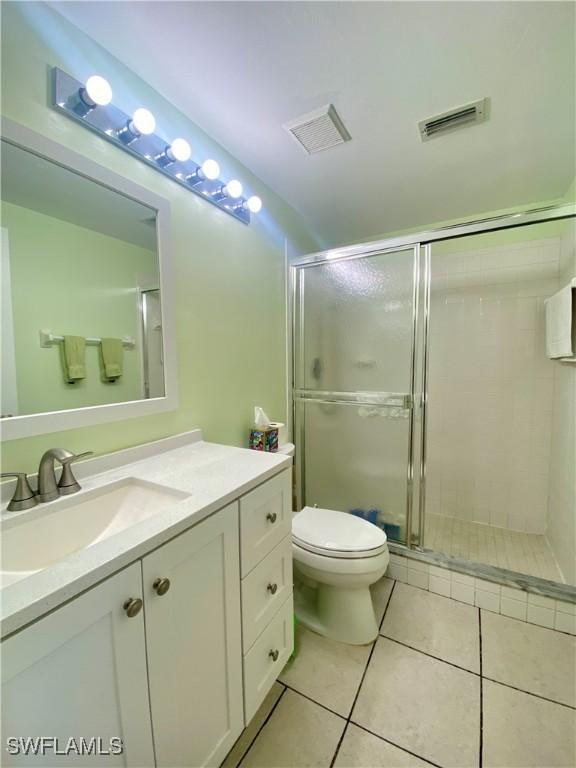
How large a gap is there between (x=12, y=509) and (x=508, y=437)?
264 centimetres

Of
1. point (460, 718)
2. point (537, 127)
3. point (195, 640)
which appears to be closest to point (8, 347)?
point (195, 640)

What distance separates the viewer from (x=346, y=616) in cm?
141

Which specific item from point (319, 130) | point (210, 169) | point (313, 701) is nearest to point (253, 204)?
point (210, 169)

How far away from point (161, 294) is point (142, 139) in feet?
1.78

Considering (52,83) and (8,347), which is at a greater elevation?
(52,83)

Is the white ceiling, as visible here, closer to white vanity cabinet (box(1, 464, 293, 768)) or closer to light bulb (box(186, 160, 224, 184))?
light bulb (box(186, 160, 224, 184))

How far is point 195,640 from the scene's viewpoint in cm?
75

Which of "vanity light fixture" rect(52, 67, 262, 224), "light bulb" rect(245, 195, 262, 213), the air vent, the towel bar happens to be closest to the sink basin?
the towel bar

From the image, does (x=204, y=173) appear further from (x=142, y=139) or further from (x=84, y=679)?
(x=84, y=679)

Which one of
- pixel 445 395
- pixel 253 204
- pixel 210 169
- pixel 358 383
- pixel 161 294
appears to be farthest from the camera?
pixel 445 395

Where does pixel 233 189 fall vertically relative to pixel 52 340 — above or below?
above

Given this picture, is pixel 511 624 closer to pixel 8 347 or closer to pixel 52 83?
pixel 8 347

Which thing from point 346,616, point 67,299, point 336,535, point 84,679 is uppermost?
point 67,299

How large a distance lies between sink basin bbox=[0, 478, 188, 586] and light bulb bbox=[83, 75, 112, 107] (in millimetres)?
1161
